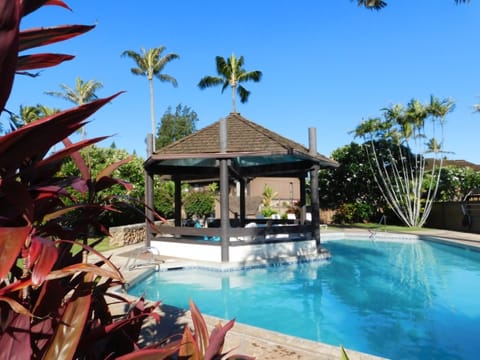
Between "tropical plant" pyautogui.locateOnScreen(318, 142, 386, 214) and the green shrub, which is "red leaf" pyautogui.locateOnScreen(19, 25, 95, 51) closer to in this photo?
"tropical plant" pyautogui.locateOnScreen(318, 142, 386, 214)

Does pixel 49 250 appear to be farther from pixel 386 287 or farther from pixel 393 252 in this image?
pixel 393 252

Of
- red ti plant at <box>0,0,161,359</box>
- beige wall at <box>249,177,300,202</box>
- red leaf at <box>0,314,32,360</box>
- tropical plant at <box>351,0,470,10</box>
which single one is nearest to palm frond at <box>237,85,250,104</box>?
beige wall at <box>249,177,300,202</box>

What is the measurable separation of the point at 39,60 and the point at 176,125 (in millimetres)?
60512

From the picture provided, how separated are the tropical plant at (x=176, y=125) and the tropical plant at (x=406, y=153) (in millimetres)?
38952

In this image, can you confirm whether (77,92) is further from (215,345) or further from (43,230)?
(215,345)

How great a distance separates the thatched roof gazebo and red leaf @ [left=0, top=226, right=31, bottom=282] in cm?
947

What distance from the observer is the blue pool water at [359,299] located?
6.16 metres

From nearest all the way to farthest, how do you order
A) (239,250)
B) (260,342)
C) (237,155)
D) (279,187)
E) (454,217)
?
(260,342) → (237,155) → (239,250) → (454,217) → (279,187)

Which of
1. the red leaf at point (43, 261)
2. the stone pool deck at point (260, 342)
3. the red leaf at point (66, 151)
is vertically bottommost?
the stone pool deck at point (260, 342)

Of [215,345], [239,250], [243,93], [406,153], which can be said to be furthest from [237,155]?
[243,93]

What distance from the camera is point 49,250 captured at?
0.95 m

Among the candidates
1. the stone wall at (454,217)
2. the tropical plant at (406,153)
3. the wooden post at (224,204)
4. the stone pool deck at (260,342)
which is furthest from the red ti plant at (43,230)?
the tropical plant at (406,153)

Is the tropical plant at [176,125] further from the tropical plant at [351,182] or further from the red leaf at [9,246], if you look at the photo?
the red leaf at [9,246]

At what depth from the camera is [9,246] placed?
0.90 m
